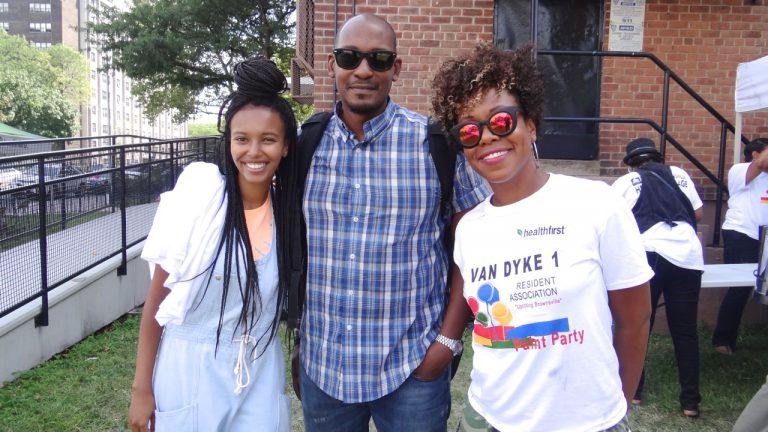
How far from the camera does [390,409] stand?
2.13m

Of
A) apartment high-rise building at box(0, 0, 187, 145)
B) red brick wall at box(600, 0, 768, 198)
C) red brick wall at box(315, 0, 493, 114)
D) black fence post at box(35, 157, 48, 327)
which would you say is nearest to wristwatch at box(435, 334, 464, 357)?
black fence post at box(35, 157, 48, 327)

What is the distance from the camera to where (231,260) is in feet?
6.37

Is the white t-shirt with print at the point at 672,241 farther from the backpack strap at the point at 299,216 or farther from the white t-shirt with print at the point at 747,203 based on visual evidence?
the backpack strap at the point at 299,216

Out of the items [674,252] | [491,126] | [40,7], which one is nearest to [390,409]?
[491,126]

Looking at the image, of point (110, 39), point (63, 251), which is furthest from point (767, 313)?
point (110, 39)

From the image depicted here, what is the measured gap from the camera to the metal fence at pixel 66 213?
15.9ft

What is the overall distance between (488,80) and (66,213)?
16.0 feet

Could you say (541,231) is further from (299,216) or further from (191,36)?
(191,36)

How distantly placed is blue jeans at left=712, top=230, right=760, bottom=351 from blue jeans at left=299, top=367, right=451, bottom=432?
4153 mm

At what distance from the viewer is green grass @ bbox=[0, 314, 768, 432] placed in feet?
13.4

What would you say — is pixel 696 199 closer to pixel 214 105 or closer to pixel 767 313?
pixel 767 313

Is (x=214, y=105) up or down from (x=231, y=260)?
up

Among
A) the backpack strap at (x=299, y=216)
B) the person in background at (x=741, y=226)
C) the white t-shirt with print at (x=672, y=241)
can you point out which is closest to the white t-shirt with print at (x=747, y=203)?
the person in background at (x=741, y=226)

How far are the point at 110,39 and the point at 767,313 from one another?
827 inches
